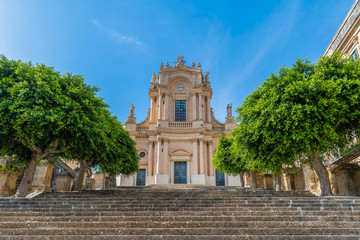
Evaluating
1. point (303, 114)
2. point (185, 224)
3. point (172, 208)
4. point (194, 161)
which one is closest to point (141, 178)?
point (194, 161)

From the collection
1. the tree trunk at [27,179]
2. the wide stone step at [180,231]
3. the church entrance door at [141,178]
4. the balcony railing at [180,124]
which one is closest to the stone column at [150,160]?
the church entrance door at [141,178]

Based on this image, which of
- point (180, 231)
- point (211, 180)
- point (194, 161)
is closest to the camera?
point (180, 231)

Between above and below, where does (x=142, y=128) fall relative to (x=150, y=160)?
above

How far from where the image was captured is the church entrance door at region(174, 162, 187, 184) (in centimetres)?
2772

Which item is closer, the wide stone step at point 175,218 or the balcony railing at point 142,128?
the wide stone step at point 175,218

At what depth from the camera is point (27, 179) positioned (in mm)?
12008

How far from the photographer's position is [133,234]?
270 inches

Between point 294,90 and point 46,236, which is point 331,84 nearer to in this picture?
point 294,90

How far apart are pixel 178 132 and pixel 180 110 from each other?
359cm

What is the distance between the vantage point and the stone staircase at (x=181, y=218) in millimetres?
6688

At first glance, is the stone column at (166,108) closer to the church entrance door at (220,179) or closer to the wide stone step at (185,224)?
the church entrance door at (220,179)

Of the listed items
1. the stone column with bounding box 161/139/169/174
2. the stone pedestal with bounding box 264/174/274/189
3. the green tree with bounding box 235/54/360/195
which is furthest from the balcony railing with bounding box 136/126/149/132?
the green tree with bounding box 235/54/360/195

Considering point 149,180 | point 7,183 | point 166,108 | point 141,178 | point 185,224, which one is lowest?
point 185,224

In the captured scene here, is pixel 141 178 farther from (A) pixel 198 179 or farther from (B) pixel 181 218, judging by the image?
(B) pixel 181 218
